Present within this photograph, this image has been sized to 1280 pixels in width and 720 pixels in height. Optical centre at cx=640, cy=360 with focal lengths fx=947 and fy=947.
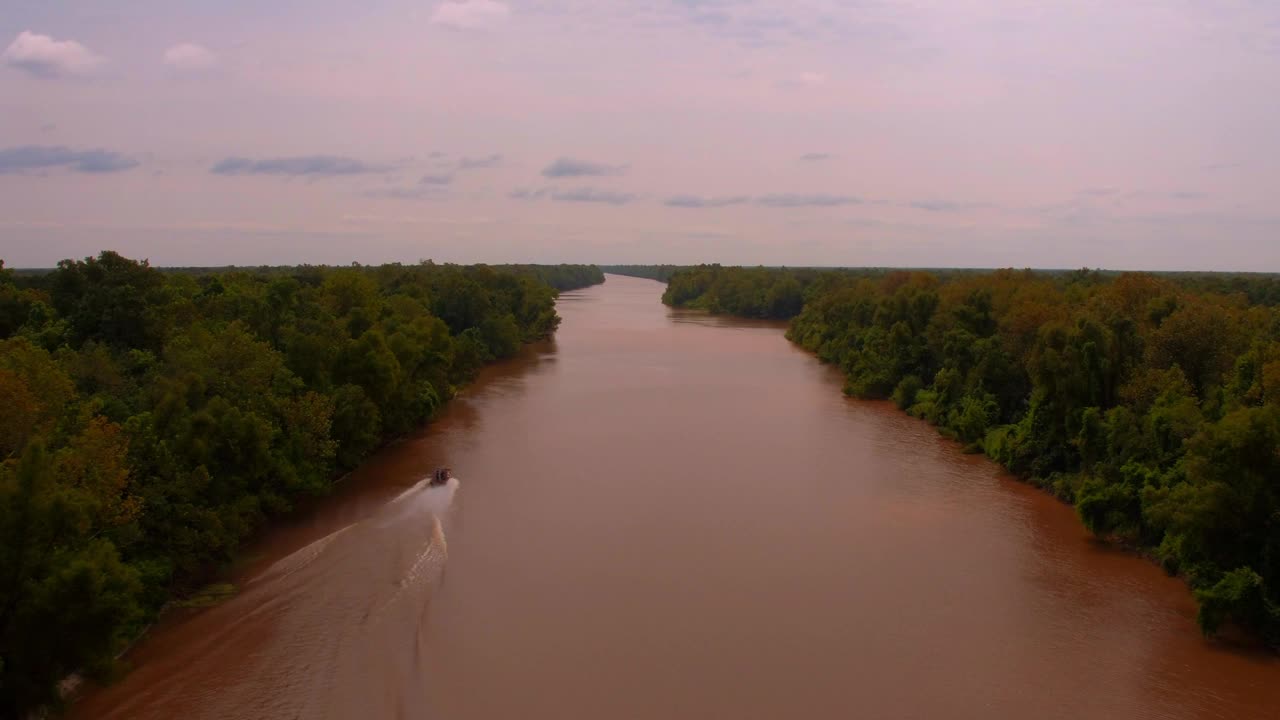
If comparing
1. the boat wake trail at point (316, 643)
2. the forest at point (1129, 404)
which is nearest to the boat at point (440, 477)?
the boat wake trail at point (316, 643)

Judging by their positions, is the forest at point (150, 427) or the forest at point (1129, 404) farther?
the forest at point (1129, 404)

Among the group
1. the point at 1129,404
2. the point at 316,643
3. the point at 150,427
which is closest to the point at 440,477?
the point at 150,427

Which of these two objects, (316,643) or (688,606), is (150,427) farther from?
(688,606)

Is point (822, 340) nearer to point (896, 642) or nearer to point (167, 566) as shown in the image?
point (896, 642)

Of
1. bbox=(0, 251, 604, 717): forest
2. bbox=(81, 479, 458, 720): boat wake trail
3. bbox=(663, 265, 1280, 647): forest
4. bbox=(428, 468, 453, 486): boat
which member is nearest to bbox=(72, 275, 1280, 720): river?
bbox=(81, 479, 458, 720): boat wake trail

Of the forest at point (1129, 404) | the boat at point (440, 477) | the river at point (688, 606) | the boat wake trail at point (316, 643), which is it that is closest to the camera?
the boat wake trail at point (316, 643)

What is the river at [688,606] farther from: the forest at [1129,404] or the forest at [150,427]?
the forest at [150,427]
